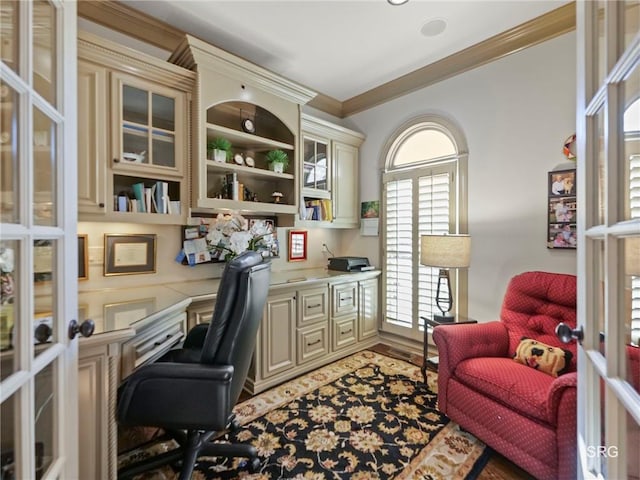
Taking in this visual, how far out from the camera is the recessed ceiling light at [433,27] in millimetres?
2182

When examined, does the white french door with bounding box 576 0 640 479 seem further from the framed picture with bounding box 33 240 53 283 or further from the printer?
the printer

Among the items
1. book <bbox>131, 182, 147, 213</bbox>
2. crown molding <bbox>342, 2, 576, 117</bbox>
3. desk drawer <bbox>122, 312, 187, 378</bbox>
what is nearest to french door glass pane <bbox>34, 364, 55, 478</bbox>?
desk drawer <bbox>122, 312, 187, 378</bbox>

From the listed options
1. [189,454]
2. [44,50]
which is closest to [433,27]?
[44,50]

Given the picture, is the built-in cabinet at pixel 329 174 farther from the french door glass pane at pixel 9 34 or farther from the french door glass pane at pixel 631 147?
the french door glass pane at pixel 631 147

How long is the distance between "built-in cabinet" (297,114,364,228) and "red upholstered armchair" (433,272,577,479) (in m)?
1.70

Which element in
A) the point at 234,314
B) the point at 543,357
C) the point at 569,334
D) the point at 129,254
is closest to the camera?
the point at 569,334

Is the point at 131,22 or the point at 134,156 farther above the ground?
the point at 131,22

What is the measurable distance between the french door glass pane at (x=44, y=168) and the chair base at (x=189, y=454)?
1.23 m

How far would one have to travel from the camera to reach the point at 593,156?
80 centimetres

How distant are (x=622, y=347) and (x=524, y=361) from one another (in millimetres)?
1338

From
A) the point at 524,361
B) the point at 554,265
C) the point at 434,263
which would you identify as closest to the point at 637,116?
the point at 524,361

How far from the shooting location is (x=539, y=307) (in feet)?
6.55

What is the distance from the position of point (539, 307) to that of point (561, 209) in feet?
2.48

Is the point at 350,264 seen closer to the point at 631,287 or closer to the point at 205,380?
the point at 205,380
